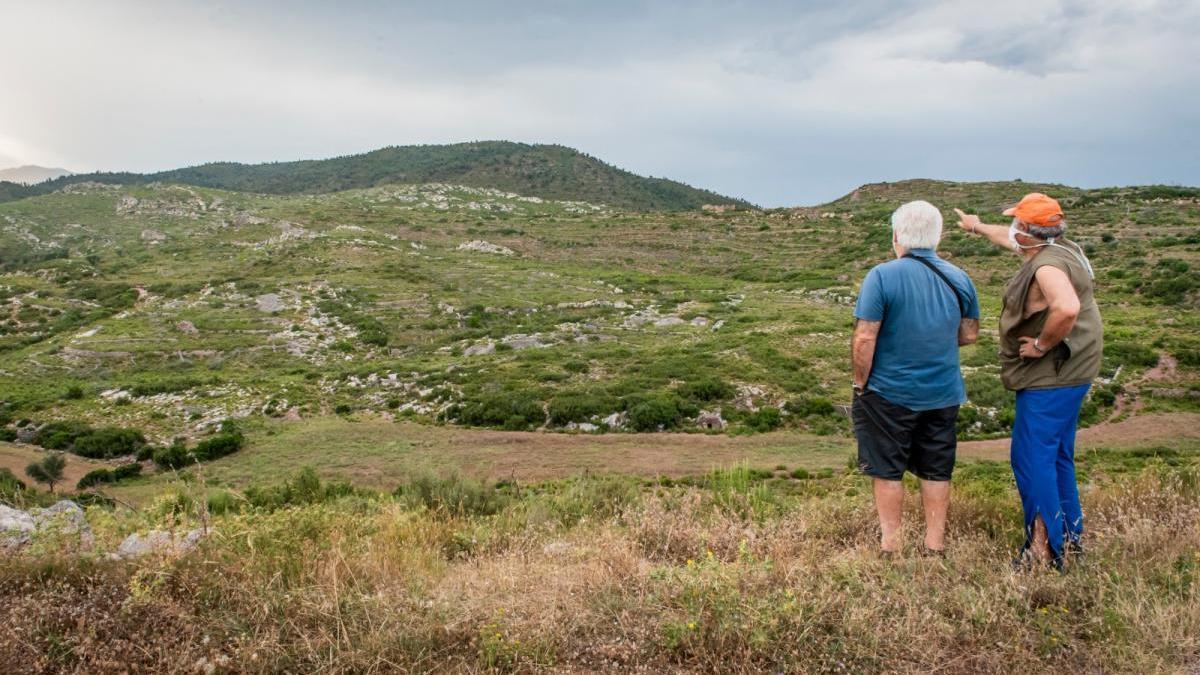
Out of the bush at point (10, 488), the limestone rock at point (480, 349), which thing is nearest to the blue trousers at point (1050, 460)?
the bush at point (10, 488)

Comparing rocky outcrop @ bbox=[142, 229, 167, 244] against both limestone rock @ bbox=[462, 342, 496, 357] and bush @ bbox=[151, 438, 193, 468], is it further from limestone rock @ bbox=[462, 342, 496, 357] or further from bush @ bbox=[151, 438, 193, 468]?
bush @ bbox=[151, 438, 193, 468]

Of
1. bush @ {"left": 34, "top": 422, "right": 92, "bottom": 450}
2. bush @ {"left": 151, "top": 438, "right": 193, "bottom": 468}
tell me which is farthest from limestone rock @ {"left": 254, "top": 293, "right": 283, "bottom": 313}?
bush @ {"left": 151, "top": 438, "right": 193, "bottom": 468}

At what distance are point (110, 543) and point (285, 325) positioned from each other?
103 feet

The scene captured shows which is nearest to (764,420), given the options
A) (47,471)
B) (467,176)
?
(47,471)

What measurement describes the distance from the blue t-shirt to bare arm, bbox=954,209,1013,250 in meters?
0.78

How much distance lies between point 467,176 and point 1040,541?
5483 inches

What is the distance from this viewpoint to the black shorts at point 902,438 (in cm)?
418

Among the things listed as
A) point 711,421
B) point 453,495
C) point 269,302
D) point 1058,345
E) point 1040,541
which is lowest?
point 711,421

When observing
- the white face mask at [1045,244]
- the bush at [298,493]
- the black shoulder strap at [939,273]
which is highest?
the white face mask at [1045,244]

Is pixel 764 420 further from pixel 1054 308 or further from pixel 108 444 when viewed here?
pixel 108 444

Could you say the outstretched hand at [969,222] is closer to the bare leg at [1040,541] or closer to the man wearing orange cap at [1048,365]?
the man wearing orange cap at [1048,365]

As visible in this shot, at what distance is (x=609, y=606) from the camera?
3428 mm

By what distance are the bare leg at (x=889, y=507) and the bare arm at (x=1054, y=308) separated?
1.20 m

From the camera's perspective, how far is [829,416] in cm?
1870
